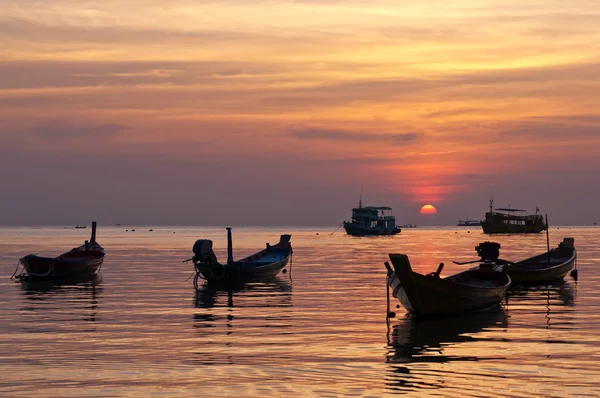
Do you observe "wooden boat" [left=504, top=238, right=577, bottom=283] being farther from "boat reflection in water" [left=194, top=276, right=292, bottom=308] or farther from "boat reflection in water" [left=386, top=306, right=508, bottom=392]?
"boat reflection in water" [left=386, top=306, right=508, bottom=392]

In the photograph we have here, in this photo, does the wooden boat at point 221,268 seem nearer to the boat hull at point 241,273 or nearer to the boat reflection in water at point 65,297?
the boat hull at point 241,273

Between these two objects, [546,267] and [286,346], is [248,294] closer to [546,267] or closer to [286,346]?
[286,346]

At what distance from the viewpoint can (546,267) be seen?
54.2m

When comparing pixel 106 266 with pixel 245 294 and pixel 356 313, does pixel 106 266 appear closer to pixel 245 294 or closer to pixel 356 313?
pixel 245 294

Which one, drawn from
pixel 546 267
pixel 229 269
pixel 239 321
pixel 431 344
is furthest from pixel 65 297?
pixel 546 267

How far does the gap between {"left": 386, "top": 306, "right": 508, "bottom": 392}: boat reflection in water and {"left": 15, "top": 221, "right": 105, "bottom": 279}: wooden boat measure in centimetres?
3042

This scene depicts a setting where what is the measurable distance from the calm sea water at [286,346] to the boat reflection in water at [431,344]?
2.1 inches

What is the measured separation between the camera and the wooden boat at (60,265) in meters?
54.8

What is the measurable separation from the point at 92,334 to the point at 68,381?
27.2ft

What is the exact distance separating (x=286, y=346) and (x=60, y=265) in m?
35.4

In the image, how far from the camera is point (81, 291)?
47156 millimetres

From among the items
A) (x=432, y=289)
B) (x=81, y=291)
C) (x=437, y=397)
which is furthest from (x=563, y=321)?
(x=81, y=291)

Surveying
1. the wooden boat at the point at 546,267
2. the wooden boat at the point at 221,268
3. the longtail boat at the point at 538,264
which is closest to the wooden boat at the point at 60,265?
the wooden boat at the point at 221,268

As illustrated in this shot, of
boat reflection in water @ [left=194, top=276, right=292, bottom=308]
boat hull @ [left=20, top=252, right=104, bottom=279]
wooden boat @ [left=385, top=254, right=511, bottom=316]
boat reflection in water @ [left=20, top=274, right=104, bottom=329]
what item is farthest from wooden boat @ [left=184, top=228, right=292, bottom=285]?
wooden boat @ [left=385, top=254, right=511, bottom=316]
